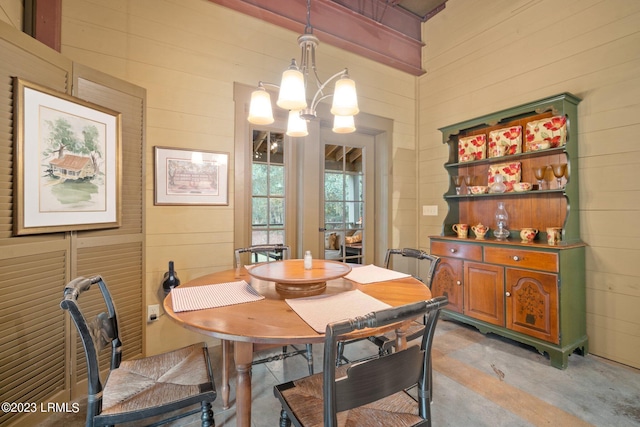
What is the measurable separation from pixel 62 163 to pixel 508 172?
144 inches

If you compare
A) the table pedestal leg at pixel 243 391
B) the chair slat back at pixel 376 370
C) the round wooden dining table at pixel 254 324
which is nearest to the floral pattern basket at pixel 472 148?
the round wooden dining table at pixel 254 324

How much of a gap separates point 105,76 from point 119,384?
1.92 meters

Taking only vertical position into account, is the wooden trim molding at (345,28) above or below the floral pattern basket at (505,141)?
above

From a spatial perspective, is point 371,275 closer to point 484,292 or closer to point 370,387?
point 370,387

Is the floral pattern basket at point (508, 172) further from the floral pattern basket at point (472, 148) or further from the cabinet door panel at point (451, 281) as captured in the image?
the cabinet door panel at point (451, 281)

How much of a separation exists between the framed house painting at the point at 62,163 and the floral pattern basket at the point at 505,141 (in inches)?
131

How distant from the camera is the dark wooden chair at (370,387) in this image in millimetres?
842

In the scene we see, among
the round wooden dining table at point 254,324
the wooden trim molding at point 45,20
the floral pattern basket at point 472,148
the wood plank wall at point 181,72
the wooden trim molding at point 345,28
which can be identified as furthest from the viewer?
the floral pattern basket at point 472,148

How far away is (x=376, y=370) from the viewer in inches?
35.7

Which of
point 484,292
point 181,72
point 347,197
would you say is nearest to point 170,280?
point 181,72

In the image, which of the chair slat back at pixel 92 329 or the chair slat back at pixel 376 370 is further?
the chair slat back at pixel 92 329

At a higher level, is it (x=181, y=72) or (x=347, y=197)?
(x=181, y=72)

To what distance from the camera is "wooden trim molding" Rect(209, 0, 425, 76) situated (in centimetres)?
273

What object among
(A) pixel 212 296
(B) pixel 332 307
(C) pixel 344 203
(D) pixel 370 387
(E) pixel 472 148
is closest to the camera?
(D) pixel 370 387
